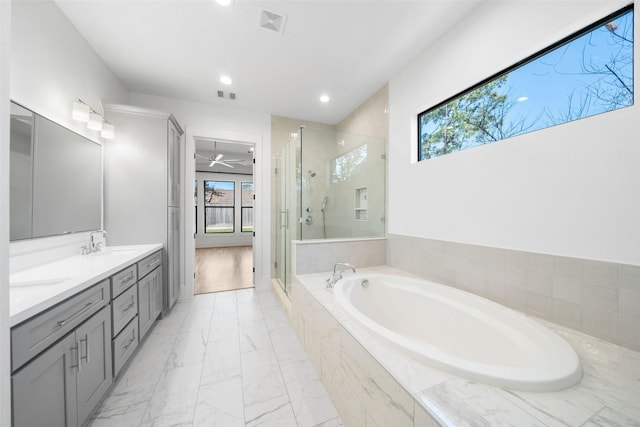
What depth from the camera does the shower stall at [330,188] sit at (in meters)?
2.74

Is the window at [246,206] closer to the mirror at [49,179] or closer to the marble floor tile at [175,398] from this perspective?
the mirror at [49,179]

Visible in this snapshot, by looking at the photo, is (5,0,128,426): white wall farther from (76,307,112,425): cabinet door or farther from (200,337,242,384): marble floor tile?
(200,337,242,384): marble floor tile

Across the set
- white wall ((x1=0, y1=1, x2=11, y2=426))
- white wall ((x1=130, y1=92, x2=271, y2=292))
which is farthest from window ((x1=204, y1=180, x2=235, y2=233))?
white wall ((x1=0, y1=1, x2=11, y2=426))

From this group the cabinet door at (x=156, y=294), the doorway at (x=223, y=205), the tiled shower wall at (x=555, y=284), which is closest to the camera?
the tiled shower wall at (x=555, y=284)

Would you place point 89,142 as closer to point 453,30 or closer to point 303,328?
point 303,328

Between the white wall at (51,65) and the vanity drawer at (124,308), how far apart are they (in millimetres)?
1375

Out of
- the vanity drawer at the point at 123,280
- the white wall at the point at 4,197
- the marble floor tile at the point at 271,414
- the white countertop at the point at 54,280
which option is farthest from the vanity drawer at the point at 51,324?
the marble floor tile at the point at 271,414

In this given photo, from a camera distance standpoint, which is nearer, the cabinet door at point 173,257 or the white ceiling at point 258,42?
the white ceiling at point 258,42

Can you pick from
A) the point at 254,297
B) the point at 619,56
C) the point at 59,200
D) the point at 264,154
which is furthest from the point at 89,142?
the point at 619,56

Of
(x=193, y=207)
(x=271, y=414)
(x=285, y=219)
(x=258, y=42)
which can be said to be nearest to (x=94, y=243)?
(x=193, y=207)

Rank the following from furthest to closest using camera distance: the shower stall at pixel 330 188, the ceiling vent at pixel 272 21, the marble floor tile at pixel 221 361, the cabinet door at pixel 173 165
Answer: the shower stall at pixel 330 188 → the cabinet door at pixel 173 165 → the ceiling vent at pixel 272 21 → the marble floor tile at pixel 221 361

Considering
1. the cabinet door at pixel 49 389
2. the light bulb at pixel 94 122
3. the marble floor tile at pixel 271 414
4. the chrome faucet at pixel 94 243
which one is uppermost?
the light bulb at pixel 94 122

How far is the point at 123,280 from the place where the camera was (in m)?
1.60

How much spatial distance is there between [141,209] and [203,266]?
8.91ft
